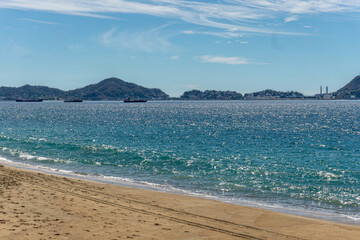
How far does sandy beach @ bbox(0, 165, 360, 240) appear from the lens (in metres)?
12.9

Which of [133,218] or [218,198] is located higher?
[133,218]

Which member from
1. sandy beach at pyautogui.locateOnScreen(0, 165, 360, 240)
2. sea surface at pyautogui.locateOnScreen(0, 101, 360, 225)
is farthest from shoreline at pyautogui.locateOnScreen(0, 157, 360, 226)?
sandy beach at pyautogui.locateOnScreen(0, 165, 360, 240)

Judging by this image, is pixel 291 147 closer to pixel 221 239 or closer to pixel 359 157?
pixel 359 157

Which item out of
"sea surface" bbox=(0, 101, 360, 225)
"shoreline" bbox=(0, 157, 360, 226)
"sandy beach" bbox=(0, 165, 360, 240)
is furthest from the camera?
"sea surface" bbox=(0, 101, 360, 225)

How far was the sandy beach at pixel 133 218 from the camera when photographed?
1291 cm

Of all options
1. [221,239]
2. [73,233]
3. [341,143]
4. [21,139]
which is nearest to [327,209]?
[221,239]

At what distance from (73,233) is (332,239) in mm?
9550

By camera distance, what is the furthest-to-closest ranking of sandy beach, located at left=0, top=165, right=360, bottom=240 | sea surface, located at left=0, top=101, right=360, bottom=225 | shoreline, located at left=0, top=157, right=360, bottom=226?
sea surface, located at left=0, top=101, right=360, bottom=225 < shoreline, located at left=0, top=157, right=360, bottom=226 < sandy beach, located at left=0, top=165, right=360, bottom=240

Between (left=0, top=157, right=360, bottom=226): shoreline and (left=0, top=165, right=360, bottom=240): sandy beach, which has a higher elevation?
(left=0, top=165, right=360, bottom=240): sandy beach

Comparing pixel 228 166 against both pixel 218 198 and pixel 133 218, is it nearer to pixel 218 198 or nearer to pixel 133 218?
pixel 218 198

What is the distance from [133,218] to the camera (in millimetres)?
14898

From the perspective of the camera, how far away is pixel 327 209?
19203 mm

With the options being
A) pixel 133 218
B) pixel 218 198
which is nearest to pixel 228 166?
pixel 218 198

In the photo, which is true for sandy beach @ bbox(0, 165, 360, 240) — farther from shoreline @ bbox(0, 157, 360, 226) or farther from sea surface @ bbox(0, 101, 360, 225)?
sea surface @ bbox(0, 101, 360, 225)
